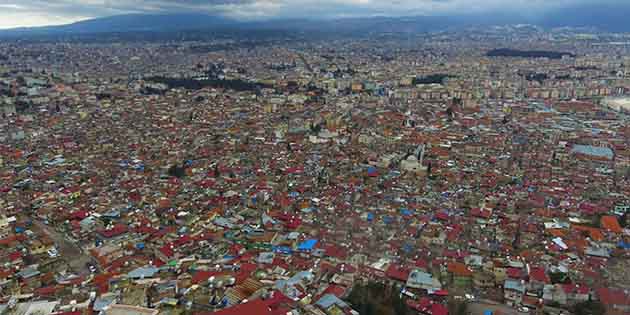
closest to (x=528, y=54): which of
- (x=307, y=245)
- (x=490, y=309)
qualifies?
(x=307, y=245)

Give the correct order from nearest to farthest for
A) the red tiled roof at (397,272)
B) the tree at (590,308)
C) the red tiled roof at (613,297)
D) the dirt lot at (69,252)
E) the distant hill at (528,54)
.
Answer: the tree at (590,308), the red tiled roof at (613,297), the red tiled roof at (397,272), the dirt lot at (69,252), the distant hill at (528,54)

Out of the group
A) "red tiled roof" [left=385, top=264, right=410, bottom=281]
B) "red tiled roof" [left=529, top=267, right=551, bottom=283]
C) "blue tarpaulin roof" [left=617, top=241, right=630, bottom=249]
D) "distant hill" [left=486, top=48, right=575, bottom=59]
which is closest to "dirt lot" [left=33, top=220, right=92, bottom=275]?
"red tiled roof" [left=385, top=264, right=410, bottom=281]

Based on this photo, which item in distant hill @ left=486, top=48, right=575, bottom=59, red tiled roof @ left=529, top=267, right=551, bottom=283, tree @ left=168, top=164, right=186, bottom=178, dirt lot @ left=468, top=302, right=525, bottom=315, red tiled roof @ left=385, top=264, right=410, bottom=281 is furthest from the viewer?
distant hill @ left=486, top=48, right=575, bottom=59

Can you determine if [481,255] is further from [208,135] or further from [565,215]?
[208,135]

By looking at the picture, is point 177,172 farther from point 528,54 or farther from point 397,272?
point 528,54

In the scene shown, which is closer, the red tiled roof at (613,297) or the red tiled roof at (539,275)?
the red tiled roof at (613,297)

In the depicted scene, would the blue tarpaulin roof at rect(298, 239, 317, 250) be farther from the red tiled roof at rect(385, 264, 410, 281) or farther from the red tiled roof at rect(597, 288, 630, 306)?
the red tiled roof at rect(597, 288, 630, 306)

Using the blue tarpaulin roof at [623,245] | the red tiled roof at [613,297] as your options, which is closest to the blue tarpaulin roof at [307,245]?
the red tiled roof at [613,297]

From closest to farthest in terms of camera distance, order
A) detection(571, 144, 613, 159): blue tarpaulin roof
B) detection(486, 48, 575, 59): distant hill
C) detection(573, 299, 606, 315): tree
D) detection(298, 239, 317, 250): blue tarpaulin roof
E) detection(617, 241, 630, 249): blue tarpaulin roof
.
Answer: detection(573, 299, 606, 315): tree, detection(298, 239, 317, 250): blue tarpaulin roof, detection(617, 241, 630, 249): blue tarpaulin roof, detection(571, 144, 613, 159): blue tarpaulin roof, detection(486, 48, 575, 59): distant hill

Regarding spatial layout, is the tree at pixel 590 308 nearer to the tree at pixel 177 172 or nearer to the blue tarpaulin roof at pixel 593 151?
the blue tarpaulin roof at pixel 593 151

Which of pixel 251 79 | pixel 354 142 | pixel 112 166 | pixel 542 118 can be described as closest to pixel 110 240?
pixel 112 166

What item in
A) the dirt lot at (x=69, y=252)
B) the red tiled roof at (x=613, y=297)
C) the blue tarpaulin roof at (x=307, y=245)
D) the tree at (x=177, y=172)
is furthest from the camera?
the tree at (x=177, y=172)
